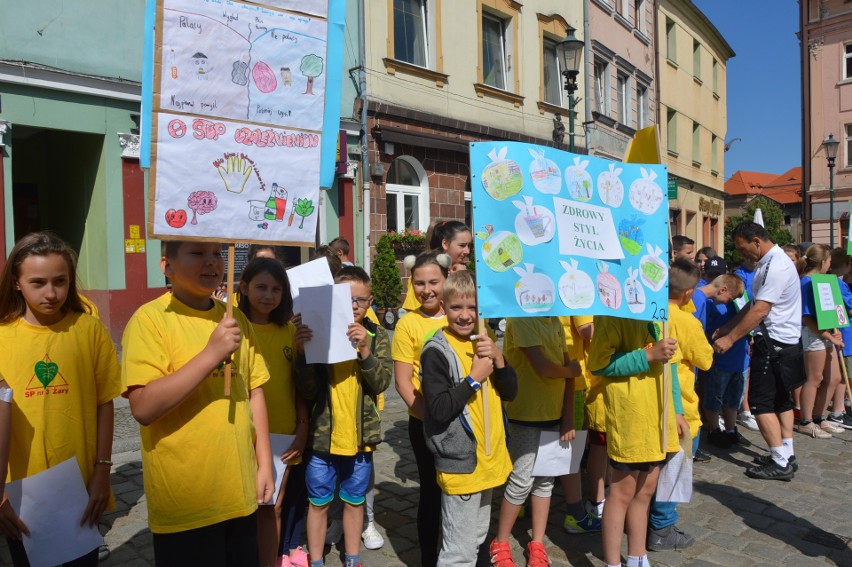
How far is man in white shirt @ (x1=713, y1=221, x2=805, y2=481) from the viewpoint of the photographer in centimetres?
518

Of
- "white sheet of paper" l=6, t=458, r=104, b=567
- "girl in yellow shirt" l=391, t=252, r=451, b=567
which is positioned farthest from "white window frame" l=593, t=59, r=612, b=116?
"white sheet of paper" l=6, t=458, r=104, b=567

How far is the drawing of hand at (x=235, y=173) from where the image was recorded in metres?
2.41

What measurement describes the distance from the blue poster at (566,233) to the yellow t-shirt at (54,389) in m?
1.70

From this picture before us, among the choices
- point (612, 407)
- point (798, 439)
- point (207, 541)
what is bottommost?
point (798, 439)

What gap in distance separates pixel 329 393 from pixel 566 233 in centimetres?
148

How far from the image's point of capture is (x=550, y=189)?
314cm

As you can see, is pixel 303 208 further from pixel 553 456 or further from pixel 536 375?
pixel 553 456

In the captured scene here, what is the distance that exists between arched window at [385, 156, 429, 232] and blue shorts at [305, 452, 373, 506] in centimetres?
949

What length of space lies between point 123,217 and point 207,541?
7.88 meters

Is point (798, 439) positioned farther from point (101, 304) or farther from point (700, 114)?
point (700, 114)

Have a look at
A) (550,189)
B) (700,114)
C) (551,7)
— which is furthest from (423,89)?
(700,114)

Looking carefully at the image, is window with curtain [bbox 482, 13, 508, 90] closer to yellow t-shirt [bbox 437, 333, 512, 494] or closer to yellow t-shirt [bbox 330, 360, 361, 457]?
yellow t-shirt [bbox 330, 360, 361, 457]

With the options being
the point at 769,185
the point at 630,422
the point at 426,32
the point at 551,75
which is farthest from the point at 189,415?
the point at 769,185

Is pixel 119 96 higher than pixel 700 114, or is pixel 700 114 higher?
pixel 700 114
